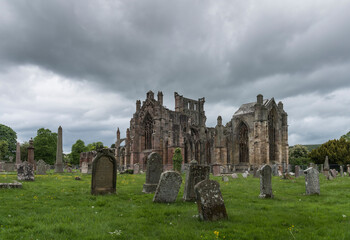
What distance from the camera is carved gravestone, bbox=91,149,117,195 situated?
10227 millimetres

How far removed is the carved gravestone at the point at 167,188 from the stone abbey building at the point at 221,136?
34.7 metres

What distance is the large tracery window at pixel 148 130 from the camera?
50.4 metres

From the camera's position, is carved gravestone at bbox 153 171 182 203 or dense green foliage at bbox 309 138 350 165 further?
dense green foliage at bbox 309 138 350 165

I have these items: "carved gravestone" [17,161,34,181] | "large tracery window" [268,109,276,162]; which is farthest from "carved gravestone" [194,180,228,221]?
"large tracery window" [268,109,276,162]

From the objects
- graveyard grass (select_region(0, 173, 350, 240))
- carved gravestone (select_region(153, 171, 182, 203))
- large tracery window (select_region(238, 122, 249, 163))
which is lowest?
graveyard grass (select_region(0, 173, 350, 240))

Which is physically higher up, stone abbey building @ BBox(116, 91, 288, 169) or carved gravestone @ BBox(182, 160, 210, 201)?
stone abbey building @ BBox(116, 91, 288, 169)

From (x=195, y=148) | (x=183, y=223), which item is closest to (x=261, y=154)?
(x=195, y=148)

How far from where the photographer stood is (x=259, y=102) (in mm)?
42656

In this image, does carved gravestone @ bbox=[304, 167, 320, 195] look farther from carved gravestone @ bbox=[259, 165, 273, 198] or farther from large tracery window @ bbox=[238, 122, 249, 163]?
large tracery window @ bbox=[238, 122, 249, 163]

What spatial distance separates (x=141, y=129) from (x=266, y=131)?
900 inches

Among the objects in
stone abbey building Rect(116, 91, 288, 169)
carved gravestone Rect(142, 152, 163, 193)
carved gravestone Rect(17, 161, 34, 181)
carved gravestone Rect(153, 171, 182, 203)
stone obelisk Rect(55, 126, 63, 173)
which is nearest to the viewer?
carved gravestone Rect(153, 171, 182, 203)

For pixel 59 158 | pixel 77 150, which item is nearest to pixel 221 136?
pixel 59 158

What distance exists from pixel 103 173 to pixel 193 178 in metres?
3.55

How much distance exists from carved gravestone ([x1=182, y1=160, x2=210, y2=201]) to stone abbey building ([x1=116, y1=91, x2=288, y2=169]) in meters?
33.7
